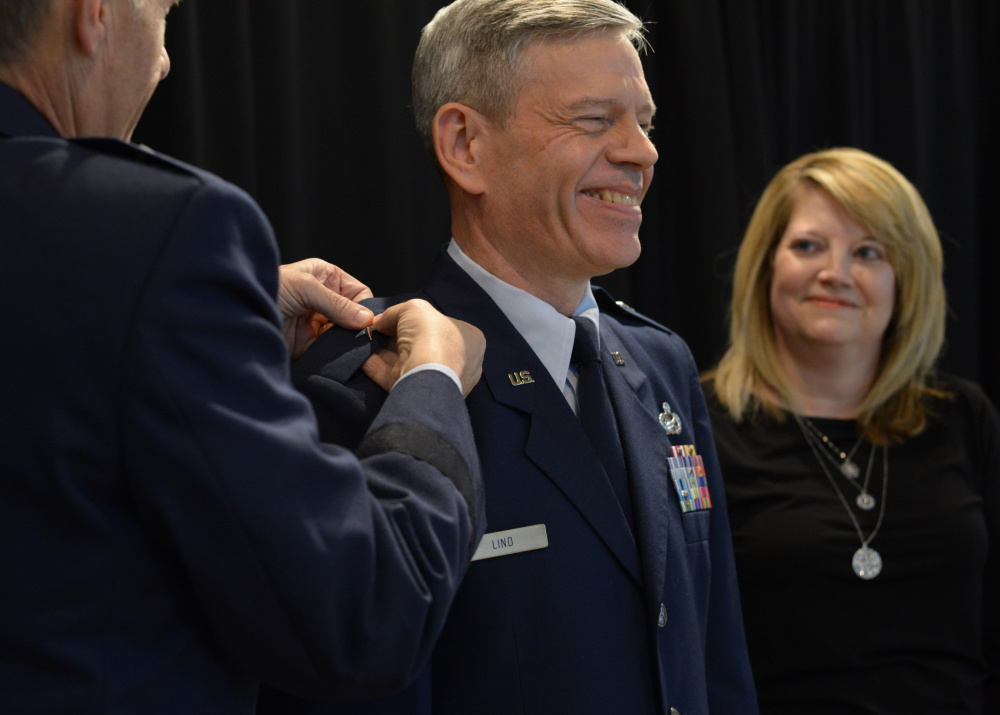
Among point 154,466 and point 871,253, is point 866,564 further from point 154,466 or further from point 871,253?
point 154,466

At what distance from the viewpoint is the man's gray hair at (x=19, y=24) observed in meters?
0.83

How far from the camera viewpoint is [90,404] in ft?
2.43

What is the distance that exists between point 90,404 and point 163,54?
422mm

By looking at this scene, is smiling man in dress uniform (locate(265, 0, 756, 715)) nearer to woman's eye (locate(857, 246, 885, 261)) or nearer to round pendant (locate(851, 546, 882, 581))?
round pendant (locate(851, 546, 882, 581))

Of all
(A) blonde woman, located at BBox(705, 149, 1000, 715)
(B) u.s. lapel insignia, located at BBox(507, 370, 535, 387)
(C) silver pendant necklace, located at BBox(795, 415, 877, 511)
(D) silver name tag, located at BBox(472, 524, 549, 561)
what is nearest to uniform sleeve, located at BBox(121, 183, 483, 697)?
(D) silver name tag, located at BBox(472, 524, 549, 561)

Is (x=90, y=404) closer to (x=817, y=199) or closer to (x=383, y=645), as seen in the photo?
(x=383, y=645)

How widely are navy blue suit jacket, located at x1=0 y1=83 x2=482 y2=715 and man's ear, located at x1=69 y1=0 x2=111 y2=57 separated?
8 centimetres

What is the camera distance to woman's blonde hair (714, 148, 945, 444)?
92.5 inches

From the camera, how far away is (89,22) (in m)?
0.84

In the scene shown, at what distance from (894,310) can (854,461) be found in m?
0.45

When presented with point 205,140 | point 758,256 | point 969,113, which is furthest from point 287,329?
point 969,113


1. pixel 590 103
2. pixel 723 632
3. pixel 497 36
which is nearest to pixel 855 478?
pixel 723 632

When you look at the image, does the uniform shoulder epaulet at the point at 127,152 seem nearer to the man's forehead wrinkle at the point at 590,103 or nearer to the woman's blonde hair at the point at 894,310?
the man's forehead wrinkle at the point at 590,103

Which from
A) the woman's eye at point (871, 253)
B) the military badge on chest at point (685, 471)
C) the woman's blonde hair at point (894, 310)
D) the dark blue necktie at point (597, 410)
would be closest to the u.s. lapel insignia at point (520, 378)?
the dark blue necktie at point (597, 410)
